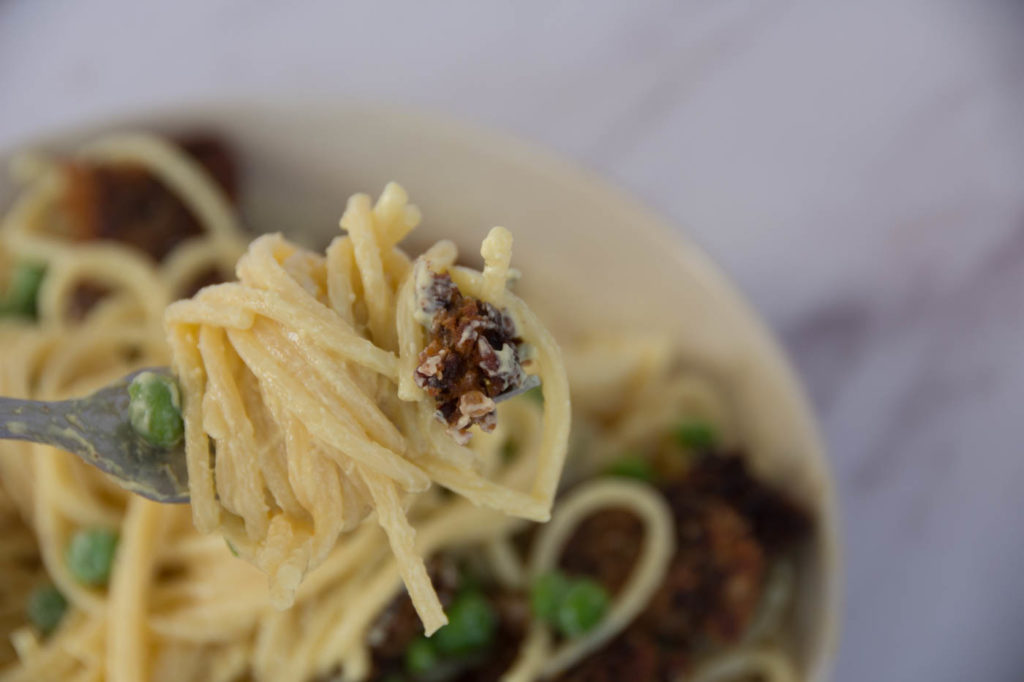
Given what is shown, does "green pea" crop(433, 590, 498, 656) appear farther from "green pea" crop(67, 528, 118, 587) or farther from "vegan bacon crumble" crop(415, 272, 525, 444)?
"vegan bacon crumble" crop(415, 272, 525, 444)

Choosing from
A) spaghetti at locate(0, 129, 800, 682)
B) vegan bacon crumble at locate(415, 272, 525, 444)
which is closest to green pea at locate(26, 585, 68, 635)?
spaghetti at locate(0, 129, 800, 682)

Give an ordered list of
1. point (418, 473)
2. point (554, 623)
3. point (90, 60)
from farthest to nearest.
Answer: point (90, 60) → point (554, 623) → point (418, 473)

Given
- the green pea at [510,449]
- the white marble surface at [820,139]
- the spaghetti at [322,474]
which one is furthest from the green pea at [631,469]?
the white marble surface at [820,139]

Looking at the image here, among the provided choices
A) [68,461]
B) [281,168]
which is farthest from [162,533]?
[281,168]

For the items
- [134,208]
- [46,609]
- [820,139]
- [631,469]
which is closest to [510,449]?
[631,469]

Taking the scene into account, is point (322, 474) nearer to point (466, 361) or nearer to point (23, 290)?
point (466, 361)

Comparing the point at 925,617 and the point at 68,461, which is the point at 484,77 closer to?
the point at 68,461
